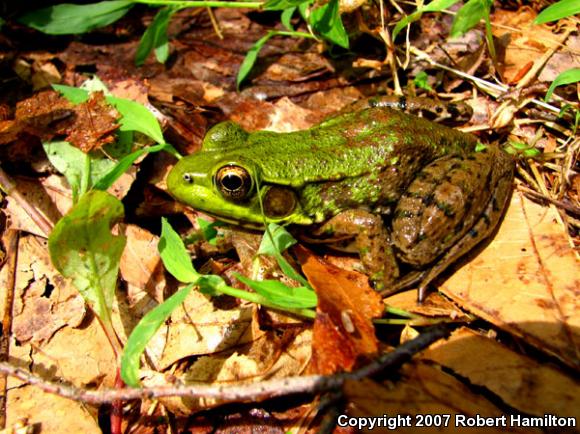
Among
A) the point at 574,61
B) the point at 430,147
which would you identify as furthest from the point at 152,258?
the point at 574,61

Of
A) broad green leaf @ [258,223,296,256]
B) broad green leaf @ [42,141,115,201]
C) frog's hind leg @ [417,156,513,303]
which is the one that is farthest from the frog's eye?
frog's hind leg @ [417,156,513,303]

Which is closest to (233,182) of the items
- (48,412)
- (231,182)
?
(231,182)

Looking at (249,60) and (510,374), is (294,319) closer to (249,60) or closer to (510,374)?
(510,374)

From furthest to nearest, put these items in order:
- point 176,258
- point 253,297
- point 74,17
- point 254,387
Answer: point 74,17 → point 176,258 → point 253,297 → point 254,387

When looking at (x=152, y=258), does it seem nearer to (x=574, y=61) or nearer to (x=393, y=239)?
(x=393, y=239)

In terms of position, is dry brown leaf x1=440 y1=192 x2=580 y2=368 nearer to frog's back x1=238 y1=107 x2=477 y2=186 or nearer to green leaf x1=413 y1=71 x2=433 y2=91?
frog's back x1=238 y1=107 x2=477 y2=186

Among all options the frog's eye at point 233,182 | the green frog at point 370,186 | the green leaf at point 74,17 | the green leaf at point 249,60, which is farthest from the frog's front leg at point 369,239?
the green leaf at point 74,17
